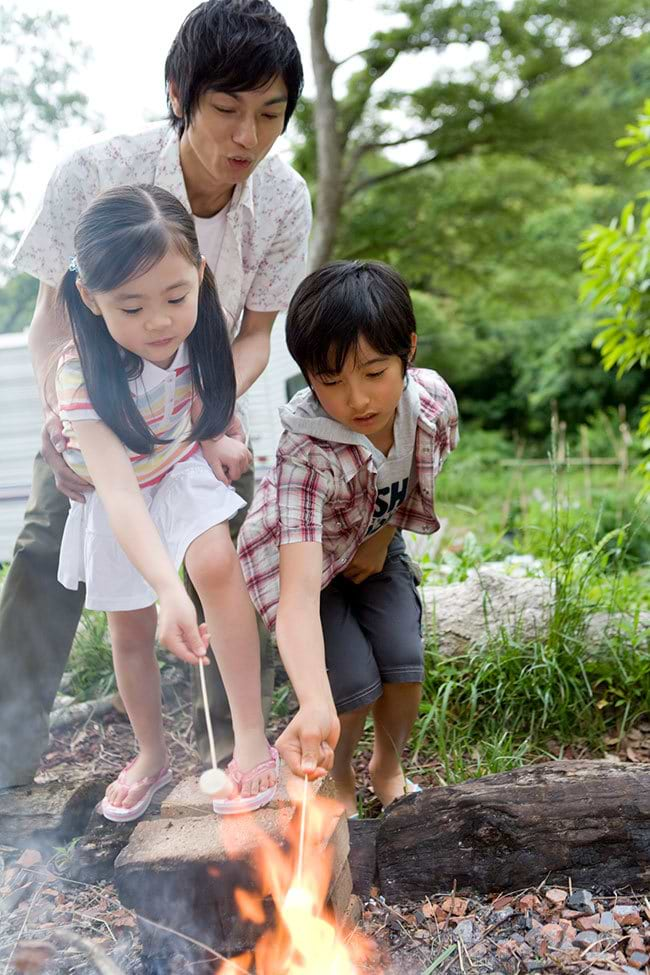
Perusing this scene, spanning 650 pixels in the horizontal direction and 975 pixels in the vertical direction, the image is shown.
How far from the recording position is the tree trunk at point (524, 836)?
1792 millimetres

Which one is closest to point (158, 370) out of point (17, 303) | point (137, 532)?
point (137, 532)

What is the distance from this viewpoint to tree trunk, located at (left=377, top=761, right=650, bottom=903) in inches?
70.6

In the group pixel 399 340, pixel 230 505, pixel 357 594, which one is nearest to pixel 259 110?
pixel 399 340

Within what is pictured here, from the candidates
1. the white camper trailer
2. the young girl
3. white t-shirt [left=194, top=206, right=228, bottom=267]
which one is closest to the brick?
the young girl

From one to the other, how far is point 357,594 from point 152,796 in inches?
29.4

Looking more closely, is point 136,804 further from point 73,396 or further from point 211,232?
point 211,232

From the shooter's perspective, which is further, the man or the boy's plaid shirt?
the boy's plaid shirt

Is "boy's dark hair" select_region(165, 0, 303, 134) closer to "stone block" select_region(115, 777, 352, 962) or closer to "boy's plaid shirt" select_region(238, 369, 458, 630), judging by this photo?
"boy's plaid shirt" select_region(238, 369, 458, 630)

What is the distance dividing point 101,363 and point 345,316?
52 centimetres

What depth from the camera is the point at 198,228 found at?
2080 millimetres

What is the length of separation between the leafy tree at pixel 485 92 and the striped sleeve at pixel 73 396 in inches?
281

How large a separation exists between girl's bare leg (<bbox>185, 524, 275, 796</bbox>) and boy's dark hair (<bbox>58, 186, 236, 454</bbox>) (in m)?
0.27

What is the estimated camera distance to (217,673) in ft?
7.98

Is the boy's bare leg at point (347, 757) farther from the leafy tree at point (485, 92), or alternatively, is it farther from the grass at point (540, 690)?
the leafy tree at point (485, 92)
